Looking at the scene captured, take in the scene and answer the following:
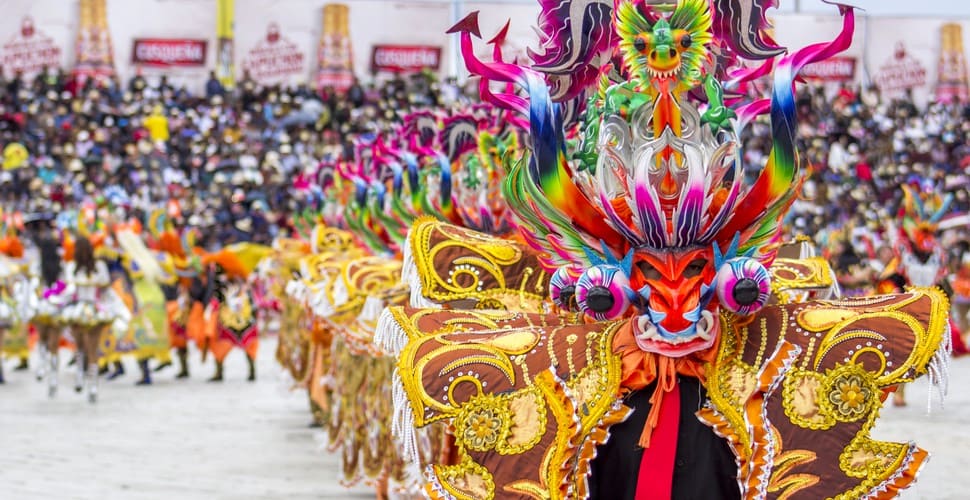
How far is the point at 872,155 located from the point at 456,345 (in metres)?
30.0

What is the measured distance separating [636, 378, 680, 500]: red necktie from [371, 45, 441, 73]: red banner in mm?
32106

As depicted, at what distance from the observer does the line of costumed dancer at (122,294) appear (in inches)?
639

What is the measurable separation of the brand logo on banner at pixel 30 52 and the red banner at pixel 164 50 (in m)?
1.87

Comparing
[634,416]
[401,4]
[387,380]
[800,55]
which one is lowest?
[387,380]

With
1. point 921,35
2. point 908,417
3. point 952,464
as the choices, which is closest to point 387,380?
point 952,464

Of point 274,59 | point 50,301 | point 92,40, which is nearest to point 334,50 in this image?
point 274,59

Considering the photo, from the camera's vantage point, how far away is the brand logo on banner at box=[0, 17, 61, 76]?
34500 millimetres

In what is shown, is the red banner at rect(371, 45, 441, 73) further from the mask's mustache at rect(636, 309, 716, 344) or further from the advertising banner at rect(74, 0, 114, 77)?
the mask's mustache at rect(636, 309, 716, 344)

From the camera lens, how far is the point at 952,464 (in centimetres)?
1075

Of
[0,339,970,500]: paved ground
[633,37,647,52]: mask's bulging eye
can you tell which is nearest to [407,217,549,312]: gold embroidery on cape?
[633,37,647,52]: mask's bulging eye

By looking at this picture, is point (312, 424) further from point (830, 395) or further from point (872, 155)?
point (872, 155)

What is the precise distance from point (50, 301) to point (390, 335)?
40.1 ft

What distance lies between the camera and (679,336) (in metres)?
4.01

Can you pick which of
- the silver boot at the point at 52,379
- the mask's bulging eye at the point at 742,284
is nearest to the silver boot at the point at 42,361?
the silver boot at the point at 52,379
